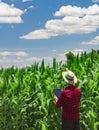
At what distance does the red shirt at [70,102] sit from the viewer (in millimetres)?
9383

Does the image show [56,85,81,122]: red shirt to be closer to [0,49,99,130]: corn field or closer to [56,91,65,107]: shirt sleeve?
[56,91,65,107]: shirt sleeve

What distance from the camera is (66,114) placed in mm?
9594

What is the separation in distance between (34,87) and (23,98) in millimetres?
499

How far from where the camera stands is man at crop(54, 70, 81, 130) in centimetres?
940

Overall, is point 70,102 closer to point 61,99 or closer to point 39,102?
point 61,99

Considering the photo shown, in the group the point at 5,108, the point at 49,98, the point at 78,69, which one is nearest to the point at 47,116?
the point at 49,98

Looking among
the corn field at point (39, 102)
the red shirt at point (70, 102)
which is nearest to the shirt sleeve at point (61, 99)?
the red shirt at point (70, 102)

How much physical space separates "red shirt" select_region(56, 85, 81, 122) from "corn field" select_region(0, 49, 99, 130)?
124 cm

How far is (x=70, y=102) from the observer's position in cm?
944

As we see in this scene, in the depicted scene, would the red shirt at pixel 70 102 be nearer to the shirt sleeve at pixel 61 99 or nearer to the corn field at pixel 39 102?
the shirt sleeve at pixel 61 99

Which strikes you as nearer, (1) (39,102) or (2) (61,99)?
(2) (61,99)

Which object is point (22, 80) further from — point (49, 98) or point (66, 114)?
point (66, 114)

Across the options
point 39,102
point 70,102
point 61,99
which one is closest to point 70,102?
point 70,102

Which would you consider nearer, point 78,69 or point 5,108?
point 5,108
